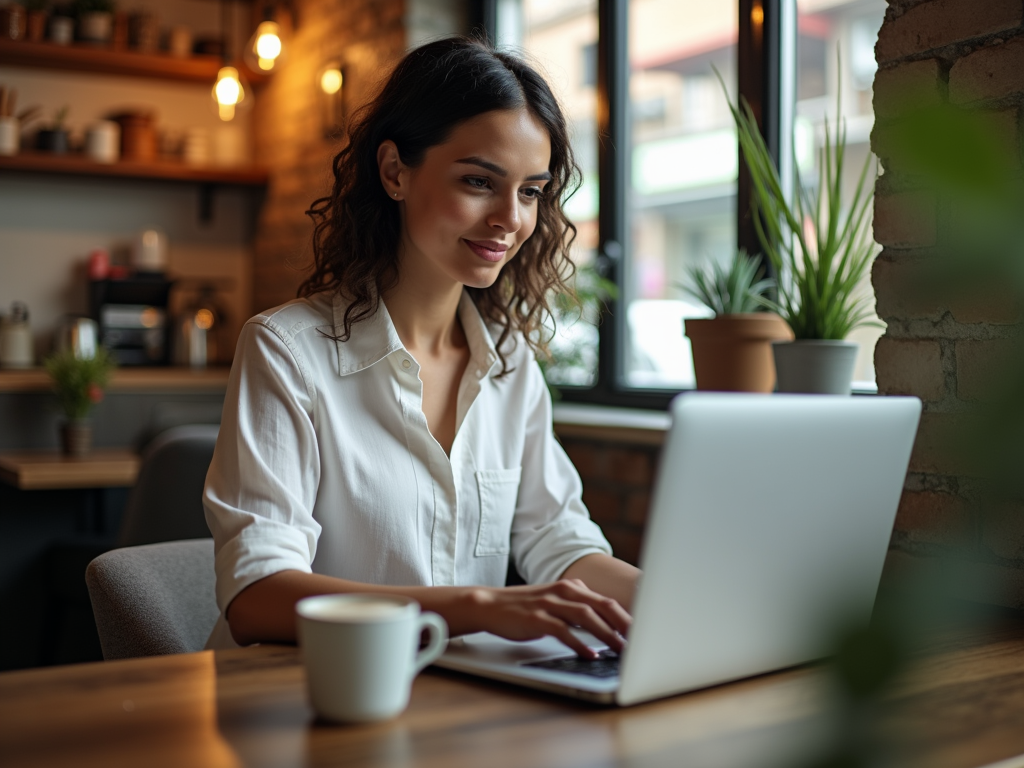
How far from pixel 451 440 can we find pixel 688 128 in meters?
1.56

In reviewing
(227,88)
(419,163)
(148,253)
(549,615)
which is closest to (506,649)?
(549,615)

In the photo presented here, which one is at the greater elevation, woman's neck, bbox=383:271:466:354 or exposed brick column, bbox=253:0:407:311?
exposed brick column, bbox=253:0:407:311

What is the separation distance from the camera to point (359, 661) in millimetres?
703

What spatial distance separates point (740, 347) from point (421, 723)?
44.3 inches

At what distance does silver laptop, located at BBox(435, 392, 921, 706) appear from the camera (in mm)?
719

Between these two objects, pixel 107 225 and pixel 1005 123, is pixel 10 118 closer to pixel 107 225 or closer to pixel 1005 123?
pixel 107 225

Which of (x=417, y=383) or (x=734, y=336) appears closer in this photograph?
(x=417, y=383)

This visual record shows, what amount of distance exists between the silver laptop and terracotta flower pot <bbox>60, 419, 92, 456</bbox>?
2.76 metres

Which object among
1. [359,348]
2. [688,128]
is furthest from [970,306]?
[688,128]

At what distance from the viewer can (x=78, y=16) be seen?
4102mm

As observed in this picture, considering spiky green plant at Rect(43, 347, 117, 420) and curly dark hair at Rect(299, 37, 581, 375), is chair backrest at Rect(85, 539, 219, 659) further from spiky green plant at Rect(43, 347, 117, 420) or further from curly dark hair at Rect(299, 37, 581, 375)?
spiky green plant at Rect(43, 347, 117, 420)

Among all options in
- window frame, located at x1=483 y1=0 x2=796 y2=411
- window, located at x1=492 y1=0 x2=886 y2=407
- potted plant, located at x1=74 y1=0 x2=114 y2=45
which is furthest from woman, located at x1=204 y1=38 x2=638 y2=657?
potted plant, located at x1=74 y1=0 x2=114 y2=45

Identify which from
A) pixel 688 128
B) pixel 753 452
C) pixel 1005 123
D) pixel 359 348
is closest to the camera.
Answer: pixel 753 452

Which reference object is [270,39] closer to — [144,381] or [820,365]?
[144,381]
